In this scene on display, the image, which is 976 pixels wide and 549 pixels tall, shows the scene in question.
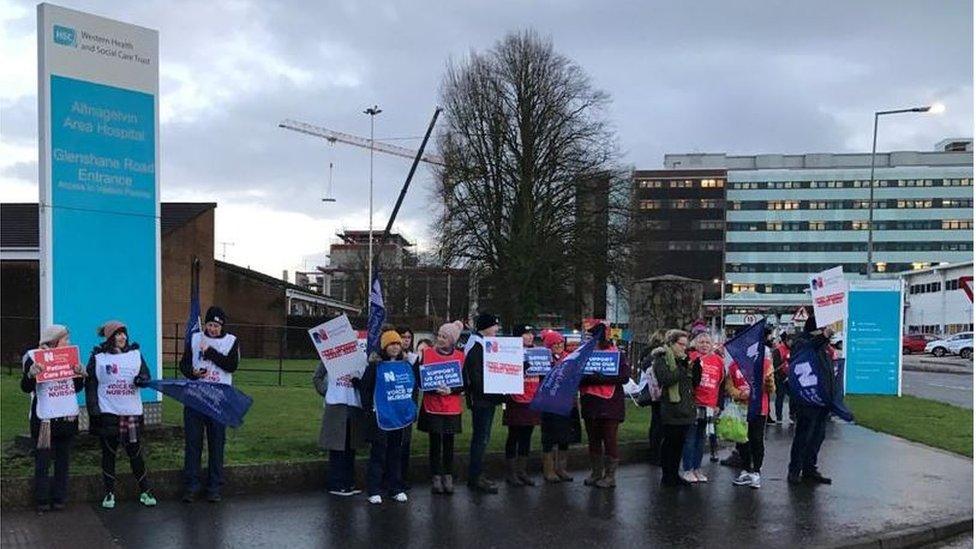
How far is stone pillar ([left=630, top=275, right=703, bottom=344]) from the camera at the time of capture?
2317 cm

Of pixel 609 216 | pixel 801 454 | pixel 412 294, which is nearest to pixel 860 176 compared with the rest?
pixel 412 294

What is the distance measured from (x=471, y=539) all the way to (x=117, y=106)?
642cm

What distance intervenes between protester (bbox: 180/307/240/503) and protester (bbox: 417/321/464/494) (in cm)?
200

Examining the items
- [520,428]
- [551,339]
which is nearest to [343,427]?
[520,428]

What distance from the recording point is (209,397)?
8.38 metres

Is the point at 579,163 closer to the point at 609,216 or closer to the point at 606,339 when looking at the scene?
the point at 609,216

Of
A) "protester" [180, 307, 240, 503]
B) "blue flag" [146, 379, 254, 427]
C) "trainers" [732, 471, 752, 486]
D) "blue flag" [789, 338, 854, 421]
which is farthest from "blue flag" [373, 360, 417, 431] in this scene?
"blue flag" [789, 338, 854, 421]

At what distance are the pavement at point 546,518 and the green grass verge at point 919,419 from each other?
3946 millimetres

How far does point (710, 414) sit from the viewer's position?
10445 mm

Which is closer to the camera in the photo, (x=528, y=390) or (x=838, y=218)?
(x=528, y=390)

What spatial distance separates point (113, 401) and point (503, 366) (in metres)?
3.87

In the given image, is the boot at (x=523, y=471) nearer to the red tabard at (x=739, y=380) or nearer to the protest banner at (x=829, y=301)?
the red tabard at (x=739, y=380)

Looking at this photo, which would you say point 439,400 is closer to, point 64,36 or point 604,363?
point 604,363

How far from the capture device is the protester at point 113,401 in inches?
307
